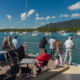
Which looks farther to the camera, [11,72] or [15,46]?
[15,46]

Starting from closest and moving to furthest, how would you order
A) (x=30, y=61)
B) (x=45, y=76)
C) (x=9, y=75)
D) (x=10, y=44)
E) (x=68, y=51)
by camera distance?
(x=9, y=75), (x=30, y=61), (x=45, y=76), (x=68, y=51), (x=10, y=44)

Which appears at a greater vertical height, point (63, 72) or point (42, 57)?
point (42, 57)

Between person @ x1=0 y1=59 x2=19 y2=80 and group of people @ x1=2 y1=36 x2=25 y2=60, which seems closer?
person @ x1=0 y1=59 x2=19 y2=80

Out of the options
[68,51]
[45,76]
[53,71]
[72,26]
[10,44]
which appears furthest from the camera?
[72,26]

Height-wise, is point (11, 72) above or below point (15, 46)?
below

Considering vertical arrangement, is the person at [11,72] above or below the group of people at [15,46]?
below

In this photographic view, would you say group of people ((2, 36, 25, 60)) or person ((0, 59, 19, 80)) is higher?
group of people ((2, 36, 25, 60))

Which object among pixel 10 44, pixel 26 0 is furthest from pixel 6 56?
pixel 26 0

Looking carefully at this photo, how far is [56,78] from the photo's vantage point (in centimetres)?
692

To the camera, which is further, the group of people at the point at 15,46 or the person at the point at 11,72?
the group of people at the point at 15,46

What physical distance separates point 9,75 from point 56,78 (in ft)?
8.45

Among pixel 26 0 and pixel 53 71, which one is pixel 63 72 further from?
pixel 26 0

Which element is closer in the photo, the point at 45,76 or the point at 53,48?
the point at 45,76

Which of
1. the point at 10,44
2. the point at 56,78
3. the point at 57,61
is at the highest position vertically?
the point at 10,44
